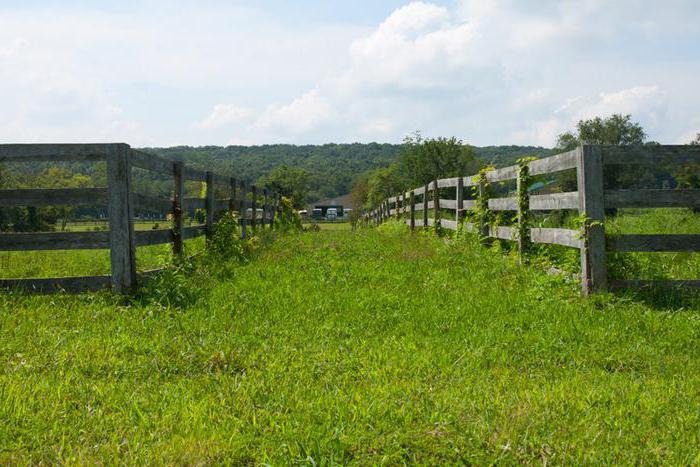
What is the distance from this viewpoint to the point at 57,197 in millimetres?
7051

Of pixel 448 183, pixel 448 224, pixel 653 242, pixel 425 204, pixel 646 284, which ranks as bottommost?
pixel 646 284

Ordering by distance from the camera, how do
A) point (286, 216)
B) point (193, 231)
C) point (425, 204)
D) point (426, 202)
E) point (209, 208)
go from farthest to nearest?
point (286, 216) < point (425, 204) < point (426, 202) < point (209, 208) < point (193, 231)

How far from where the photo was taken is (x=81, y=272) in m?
9.23

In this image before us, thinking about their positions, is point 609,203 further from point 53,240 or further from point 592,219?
point 53,240

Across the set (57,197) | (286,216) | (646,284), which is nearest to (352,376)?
(646,284)

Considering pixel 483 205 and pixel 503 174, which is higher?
pixel 503 174

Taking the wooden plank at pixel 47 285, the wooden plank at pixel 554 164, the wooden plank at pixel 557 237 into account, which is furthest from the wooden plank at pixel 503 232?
the wooden plank at pixel 47 285

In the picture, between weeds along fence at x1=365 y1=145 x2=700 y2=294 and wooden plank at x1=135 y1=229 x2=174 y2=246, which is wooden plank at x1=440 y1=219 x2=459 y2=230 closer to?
weeds along fence at x1=365 y1=145 x2=700 y2=294

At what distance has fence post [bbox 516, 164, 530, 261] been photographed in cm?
899

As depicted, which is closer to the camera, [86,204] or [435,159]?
[86,204]

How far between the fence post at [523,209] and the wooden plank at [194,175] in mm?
5108

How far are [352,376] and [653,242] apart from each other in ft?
14.8

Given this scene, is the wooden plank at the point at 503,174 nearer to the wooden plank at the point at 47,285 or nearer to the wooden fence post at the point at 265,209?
the wooden plank at the point at 47,285

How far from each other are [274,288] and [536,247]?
4.04m
